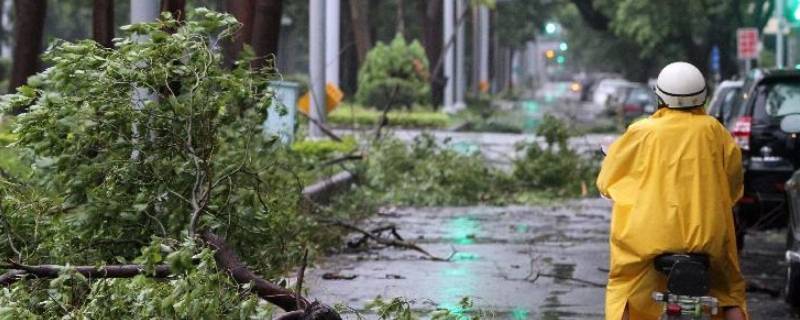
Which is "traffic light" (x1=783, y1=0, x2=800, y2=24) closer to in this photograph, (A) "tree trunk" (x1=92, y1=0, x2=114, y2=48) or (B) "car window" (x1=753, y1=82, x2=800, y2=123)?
(B) "car window" (x1=753, y1=82, x2=800, y2=123)

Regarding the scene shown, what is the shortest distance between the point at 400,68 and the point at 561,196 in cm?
2428

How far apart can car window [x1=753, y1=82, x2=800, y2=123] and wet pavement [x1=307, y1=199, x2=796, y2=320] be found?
1.26 metres

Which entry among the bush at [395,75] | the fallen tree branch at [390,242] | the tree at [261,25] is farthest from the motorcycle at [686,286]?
the bush at [395,75]

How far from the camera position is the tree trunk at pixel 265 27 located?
1675 cm

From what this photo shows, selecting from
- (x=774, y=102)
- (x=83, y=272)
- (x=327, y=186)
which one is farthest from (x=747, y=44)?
(x=83, y=272)

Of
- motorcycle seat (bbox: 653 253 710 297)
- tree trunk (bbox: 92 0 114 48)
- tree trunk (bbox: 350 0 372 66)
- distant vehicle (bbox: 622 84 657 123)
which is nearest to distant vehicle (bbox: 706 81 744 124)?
tree trunk (bbox: 92 0 114 48)

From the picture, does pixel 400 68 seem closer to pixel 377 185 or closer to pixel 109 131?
pixel 377 185

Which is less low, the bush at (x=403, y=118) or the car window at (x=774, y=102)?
the car window at (x=774, y=102)

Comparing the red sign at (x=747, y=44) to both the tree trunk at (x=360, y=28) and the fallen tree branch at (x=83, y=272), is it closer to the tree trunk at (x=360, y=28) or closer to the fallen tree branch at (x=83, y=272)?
the tree trunk at (x=360, y=28)

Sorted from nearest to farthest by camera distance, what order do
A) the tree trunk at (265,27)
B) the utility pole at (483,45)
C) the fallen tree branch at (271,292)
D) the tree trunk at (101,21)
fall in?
the fallen tree branch at (271,292) < the tree trunk at (265,27) < the tree trunk at (101,21) < the utility pole at (483,45)

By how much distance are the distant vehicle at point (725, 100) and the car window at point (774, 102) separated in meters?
1.34

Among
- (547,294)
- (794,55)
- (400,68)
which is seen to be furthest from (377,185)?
(400,68)

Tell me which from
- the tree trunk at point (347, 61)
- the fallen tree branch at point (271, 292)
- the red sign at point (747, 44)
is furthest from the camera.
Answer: the tree trunk at point (347, 61)

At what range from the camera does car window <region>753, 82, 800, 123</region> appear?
1352cm
